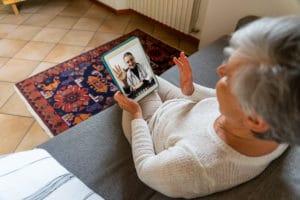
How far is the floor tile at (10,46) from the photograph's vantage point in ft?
6.73

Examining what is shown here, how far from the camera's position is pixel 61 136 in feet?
3.08

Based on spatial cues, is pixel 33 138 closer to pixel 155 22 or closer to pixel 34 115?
pixel 34 115

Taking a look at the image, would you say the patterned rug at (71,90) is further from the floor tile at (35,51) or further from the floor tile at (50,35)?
the floor tile at (50,35)

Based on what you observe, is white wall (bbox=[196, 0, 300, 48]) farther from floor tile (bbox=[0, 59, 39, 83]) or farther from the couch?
floor tile (bbox=[0, 59, 39, 83])

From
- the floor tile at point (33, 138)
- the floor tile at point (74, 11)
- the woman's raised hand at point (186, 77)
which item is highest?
the woman's raised hand at point (186, 77)

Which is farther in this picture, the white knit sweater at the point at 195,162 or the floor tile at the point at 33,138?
the floor tile at the point at 33,138

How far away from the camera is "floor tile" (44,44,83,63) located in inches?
80.0

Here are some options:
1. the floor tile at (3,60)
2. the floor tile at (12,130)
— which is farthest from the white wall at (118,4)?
the floor tile at (12,130)

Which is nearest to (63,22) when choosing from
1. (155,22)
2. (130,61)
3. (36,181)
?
(155,22)

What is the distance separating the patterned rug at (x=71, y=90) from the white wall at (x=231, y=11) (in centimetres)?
38

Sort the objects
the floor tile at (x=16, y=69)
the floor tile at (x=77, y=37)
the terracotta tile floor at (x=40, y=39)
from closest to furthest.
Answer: the terracotta tile floor at (x=40, y=39) < the floor tile at (x=16, y=69) < the floor tile at (x=77, y=37)

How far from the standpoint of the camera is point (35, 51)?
2094 mm

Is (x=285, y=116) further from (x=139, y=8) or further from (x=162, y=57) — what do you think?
(x=139, y=8)

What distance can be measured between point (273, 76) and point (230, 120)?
0.19 meters
